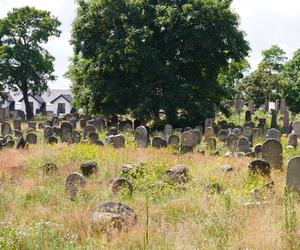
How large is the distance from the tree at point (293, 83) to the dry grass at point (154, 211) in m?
46.3

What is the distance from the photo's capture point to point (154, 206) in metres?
9.43

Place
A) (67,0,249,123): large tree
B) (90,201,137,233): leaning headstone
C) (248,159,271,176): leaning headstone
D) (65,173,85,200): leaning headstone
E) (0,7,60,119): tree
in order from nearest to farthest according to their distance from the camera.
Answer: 1. (90,201,137,233): leaning headstone
2. (65,173,85,200): leaning headstone
3. (248,159,271,176): leaning headstone
4. (67,0,249,123): large tree
5. (0,7,60,119): tree

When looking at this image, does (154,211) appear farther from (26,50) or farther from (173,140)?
(26,50)

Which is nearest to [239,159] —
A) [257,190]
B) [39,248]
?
[257,190]

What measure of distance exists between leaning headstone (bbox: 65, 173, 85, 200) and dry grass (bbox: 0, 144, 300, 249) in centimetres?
17

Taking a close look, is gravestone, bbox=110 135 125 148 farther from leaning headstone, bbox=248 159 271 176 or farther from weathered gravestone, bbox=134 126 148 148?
leaning headstone, bbox=248 159 271 176

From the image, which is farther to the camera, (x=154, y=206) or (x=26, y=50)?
(x=26, y=50)

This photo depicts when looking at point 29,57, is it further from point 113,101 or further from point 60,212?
point 60,212

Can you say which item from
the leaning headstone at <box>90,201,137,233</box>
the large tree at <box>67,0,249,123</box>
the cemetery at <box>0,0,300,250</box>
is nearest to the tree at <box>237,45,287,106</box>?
the cemetery at <box>0,0,300,250</box>

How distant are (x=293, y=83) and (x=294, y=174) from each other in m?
51.4

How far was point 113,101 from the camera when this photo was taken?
98.9ft

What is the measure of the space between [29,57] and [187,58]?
2487 centimetres

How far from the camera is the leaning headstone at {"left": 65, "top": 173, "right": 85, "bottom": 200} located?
35.7 feet

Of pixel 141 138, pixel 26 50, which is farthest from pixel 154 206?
pixel 26 50
